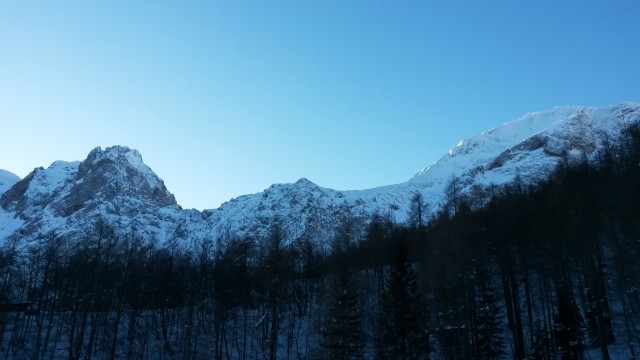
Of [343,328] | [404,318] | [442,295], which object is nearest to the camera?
[404,318]

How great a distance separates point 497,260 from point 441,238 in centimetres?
659

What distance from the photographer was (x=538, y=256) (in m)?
44.1

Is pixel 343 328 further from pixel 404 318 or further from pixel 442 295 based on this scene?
pixel 442 295

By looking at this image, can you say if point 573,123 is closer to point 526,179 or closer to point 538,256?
point 526,179

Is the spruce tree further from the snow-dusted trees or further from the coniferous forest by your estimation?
the snow-dusted trees

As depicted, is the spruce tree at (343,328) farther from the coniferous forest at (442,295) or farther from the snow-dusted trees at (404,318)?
the snow-dusted trees at (404,318)

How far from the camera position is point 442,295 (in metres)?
44.8

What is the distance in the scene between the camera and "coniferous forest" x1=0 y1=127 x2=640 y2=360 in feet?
132

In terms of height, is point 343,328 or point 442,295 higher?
point 442,295

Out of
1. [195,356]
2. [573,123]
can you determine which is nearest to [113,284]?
[195,356]

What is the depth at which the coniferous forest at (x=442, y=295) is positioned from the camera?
4031 cm

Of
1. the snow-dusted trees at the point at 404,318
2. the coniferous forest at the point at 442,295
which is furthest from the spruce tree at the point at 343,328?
the snow-dusted trees at the point at 404,318

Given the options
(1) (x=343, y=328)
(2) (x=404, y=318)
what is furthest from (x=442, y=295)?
(1) (x=343, y=328)

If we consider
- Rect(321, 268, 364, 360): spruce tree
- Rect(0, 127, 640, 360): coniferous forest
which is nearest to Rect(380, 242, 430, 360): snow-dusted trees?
Rect(0, 127, 640, 360): coniferous forest
